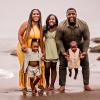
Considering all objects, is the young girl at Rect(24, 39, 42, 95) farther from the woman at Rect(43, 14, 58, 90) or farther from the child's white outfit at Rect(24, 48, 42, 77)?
the woman at Rect(43, 14, 58, 90)

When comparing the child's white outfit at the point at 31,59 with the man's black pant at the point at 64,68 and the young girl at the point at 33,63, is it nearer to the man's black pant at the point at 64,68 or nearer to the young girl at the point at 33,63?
the young girl at the point at 33,63

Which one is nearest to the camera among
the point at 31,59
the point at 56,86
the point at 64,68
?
the point at 31,59

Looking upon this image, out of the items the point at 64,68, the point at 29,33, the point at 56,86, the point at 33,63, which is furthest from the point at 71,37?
the point at 56,86

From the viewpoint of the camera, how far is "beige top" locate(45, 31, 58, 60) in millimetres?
9641

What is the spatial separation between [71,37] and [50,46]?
1.29ft

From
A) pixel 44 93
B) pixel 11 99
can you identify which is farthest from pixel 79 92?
pixel 11 99

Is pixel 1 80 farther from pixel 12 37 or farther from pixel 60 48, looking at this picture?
pixel 12 37

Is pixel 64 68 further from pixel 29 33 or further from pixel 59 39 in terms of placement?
pixel 29 33

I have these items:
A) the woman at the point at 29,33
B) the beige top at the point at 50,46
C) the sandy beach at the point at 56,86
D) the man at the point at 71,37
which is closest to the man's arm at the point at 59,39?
the man at the point at 71,37

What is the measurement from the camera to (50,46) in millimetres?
9648

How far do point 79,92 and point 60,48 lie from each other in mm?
804

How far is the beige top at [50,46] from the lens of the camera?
380 inches

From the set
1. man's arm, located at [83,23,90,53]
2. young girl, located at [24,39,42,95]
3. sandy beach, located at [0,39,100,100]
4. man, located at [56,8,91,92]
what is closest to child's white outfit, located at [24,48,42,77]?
young girl, located at [24,39,42,95]

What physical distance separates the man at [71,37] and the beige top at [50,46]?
12 cm
